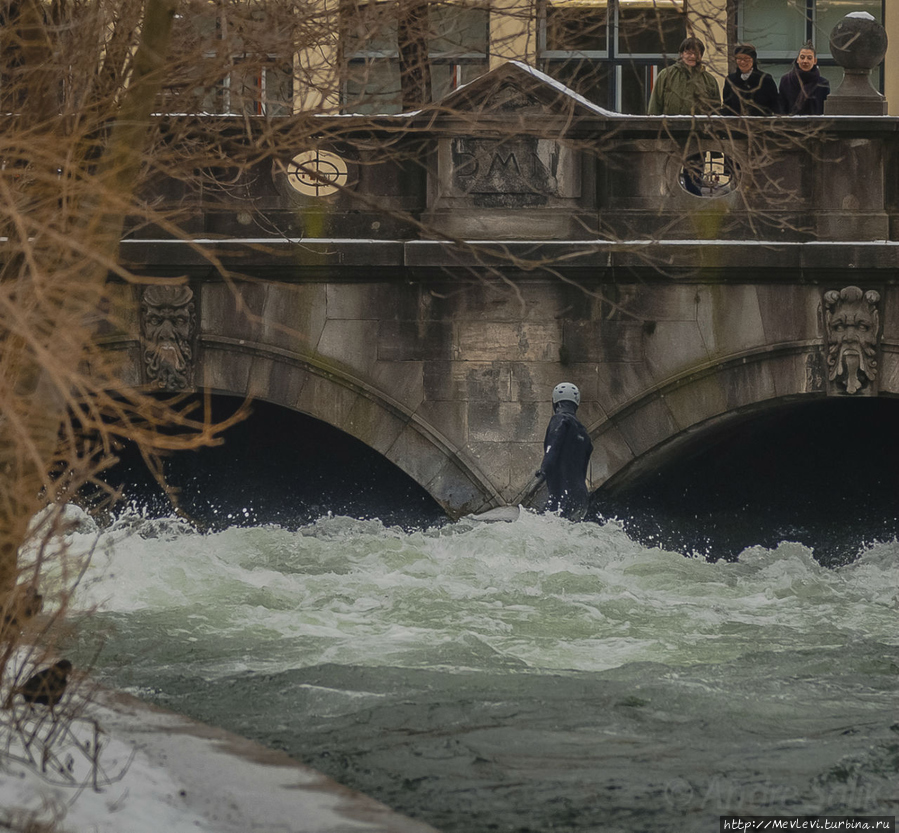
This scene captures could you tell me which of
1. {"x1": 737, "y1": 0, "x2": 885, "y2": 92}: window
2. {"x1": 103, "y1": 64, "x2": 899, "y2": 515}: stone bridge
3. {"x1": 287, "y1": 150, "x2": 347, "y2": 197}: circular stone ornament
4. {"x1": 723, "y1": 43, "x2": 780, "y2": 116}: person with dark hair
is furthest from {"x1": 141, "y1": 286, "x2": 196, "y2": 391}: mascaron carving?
{"x1": 737, "y1": 0, "x2": 885, "y2": 92}: window

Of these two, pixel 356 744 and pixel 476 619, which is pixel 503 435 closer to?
pixel 476 619

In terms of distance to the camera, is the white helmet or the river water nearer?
the river water

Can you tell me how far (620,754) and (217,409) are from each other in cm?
814

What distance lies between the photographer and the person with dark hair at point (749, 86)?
11.6m

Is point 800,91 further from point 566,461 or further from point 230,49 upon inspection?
point 230,49

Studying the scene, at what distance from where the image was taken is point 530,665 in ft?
26.6

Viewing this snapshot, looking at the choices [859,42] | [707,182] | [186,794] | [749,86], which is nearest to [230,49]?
[186,794]

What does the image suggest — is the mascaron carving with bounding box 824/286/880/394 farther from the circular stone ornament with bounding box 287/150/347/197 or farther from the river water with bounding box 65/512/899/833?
the circular stone ornament with bounding box 287/150/347/197

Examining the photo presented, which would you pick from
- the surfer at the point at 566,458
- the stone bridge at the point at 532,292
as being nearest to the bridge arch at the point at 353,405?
the stone bridge at the point at 532,292

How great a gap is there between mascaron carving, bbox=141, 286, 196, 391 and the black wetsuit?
280 cm

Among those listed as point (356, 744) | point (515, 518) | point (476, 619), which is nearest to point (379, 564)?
point (515, 518)

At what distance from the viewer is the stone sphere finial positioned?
11.7 meters

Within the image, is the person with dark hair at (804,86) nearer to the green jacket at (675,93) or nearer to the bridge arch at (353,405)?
the green jacket at (675,93)

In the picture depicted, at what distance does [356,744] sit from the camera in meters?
6.56
